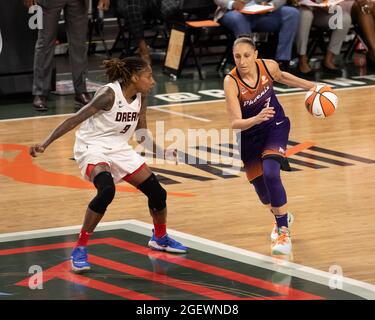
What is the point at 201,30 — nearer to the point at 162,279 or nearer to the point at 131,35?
the point at 131,35

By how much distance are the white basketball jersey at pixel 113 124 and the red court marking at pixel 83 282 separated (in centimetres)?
85

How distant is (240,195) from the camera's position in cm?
940

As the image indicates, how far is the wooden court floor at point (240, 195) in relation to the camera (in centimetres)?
808

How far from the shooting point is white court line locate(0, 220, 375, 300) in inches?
277

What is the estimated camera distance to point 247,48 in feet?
25.7

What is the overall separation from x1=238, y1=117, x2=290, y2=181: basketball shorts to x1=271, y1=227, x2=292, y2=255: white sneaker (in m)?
0.44

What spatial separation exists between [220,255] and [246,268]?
14.6 inches

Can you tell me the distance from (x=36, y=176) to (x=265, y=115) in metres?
3.29

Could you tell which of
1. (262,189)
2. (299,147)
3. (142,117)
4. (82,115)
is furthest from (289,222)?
(299,147)

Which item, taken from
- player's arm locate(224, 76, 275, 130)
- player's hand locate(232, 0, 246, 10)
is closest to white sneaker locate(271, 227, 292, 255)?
player's arm locate(224, 76, 275, 130)

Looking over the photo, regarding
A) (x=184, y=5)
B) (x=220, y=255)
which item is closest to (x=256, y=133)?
(x=220, y=255)

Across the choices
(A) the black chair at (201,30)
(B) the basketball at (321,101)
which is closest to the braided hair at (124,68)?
(B) the basketball at (321,101)

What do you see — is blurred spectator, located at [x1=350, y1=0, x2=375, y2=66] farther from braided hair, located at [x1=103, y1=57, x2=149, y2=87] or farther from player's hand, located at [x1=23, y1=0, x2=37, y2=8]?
braided hair, located at [x1=103, y1=57, x2=149, y2=87]
